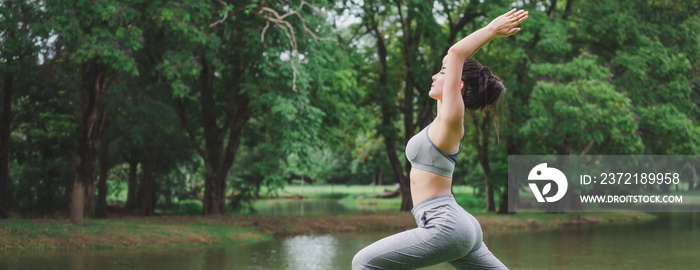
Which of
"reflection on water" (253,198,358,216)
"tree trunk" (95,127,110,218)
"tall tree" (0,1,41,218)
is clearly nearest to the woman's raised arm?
"tall tree" (0,1,41,218)

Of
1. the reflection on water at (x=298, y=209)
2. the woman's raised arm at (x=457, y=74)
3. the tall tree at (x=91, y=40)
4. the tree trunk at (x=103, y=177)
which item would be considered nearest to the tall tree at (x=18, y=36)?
the tall tree at (x=91, y=40)

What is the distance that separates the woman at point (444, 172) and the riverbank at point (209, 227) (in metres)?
12.5

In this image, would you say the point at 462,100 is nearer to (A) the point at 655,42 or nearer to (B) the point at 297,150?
(B) the point at 297,150

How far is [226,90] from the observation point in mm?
24516

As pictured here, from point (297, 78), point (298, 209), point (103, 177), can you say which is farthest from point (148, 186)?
point (298, 209)

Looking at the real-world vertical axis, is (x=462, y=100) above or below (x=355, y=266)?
above

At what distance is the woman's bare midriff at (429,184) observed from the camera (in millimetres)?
3326

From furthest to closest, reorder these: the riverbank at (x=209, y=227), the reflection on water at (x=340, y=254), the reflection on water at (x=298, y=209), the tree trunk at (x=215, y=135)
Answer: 1. the reflection on water at (x=298, y=209)
2. the tree trunk at (x=215, y=135)
3. the riverbank at (x=209, y=227)
4. the reflection on water at (x=340, y=254)

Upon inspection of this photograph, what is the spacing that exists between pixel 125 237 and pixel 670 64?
1750 centimetres

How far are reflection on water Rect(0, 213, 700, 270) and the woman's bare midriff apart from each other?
9.04 metres

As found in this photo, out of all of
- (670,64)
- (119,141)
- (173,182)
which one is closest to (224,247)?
(119,141)

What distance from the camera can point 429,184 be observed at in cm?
333

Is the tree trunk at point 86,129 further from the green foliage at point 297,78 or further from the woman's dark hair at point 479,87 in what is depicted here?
the woman's dark hair at point 479,87

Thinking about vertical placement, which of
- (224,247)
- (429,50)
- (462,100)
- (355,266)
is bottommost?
(224,247)
